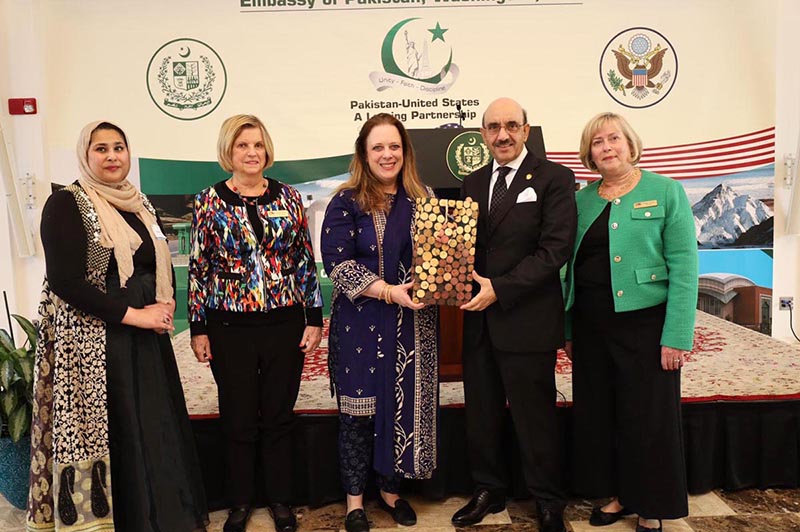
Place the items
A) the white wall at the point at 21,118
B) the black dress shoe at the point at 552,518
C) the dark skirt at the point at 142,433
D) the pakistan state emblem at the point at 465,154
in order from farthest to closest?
the white wall at the point at 21,118 → the pakistan state emblem at the point at 465,154 → the black dress shoe at the point at 552,518 → the dark skirt at the point at 142,433

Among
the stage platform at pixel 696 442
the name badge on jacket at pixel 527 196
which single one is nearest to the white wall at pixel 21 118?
the stage platform at pixel 696 442

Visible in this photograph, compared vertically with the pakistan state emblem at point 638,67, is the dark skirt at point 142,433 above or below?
below

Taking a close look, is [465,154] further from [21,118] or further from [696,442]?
[21,118]

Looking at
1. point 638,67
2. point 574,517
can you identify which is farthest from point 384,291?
point 638,67

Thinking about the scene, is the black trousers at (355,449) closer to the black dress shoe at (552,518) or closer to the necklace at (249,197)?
the black dress shoe at (552,518)

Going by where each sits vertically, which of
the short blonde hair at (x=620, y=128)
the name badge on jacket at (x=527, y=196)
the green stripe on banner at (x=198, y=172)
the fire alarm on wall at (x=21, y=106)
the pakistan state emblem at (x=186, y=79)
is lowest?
the name badge on jacket at (x=527, y=196)

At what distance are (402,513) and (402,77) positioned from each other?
356 cm

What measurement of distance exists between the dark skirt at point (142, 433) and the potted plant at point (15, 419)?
2.07 feet

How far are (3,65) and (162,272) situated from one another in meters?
3.83

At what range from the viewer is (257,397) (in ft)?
7.47

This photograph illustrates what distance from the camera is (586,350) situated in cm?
228

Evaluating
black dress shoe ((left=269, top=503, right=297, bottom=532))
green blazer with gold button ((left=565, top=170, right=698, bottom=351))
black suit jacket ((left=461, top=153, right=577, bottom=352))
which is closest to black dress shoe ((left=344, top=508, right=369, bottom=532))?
black dress shoe ((left=269, top=503, right=297, bottom=532))

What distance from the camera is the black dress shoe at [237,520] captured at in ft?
7.60

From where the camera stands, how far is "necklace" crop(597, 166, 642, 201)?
7.04 ft
